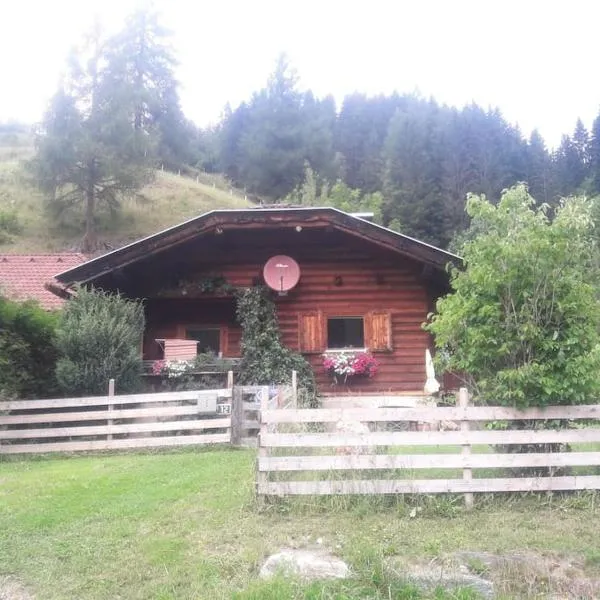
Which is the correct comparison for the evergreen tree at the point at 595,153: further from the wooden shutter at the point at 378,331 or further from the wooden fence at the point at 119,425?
the wooden fence at the point at 119,425

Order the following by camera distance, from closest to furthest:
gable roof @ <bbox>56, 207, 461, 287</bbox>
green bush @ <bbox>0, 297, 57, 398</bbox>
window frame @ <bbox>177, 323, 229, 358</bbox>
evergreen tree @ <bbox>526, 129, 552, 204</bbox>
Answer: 1. green bush @ <bbox>0, 297, 57, 398</bbox>
2. gable roof @ <bbox>56, 207, 461, 287</bbox>
3. window frame @ <bbox>177, 323, 229, 358</bbox>
4. evergreen tree @ <bbox>526, 129, 552, 204</bbox>

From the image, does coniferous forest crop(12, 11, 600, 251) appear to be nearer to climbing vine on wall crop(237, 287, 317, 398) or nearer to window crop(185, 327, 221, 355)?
window crop(185, 327, 221, 355)

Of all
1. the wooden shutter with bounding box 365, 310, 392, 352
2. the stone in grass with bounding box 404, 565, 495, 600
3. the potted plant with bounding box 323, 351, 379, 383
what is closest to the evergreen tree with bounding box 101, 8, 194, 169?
the wooden shutter with bounding box 365, 310, 392, 352

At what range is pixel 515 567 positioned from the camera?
200 inches

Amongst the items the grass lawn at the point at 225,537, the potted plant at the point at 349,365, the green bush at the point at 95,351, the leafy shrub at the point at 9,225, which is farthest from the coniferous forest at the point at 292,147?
the grass lawn at the point at 225,537

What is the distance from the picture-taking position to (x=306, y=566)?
5.05m

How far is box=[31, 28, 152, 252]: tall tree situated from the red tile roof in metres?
15.0

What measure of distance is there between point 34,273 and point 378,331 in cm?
1306

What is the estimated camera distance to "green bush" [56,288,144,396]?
483 inches

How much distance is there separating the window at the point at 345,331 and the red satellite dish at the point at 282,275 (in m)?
1.35

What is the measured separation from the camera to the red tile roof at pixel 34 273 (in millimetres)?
20000

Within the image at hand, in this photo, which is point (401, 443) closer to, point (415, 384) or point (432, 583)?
point (432, 583)

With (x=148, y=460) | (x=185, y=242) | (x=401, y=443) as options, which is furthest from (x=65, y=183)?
(x=401, y=443)

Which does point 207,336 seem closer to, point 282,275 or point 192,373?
point 192,373
